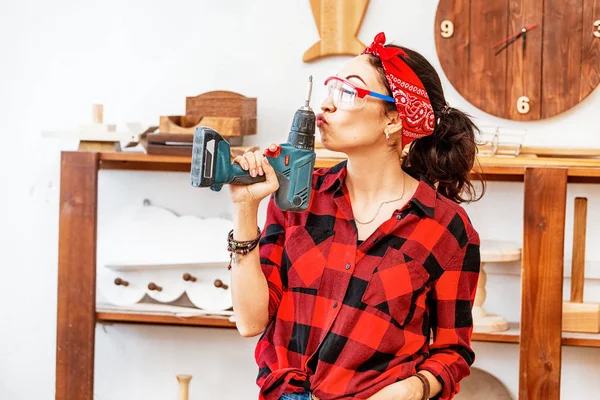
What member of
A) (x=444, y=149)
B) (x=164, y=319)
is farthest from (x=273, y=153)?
(x=164, y=319)

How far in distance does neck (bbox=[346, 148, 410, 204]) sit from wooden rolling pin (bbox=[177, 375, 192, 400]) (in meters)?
1.44

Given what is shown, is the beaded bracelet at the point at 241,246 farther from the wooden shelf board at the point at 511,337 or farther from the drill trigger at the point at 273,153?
the wooden shelf board at the point at 511,337

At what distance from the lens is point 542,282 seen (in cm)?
271

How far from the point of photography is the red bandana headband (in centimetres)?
181

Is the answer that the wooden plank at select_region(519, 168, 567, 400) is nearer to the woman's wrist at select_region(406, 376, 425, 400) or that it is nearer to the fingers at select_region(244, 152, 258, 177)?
the woman's wrist at select_region(406, 376, 425, 400)

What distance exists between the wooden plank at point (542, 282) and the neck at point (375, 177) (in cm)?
93

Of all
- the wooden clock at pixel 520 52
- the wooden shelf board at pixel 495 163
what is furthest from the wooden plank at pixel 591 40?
the wooden shelf board at pixel 495 163

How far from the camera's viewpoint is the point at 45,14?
10.8 ft

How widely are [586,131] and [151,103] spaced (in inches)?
58.3

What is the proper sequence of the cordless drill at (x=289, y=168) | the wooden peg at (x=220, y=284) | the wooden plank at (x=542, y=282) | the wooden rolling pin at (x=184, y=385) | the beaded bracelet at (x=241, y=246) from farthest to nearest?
the wooden rolling pin at (x=184, y=385) < the wooden peg at (x=220, y=284) < the wooden plank at (x=542, y=282) < the beaded bracelet at (x=241, y=246) < the cordless drill at (x=289, y=168)

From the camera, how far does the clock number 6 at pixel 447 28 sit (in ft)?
10.0

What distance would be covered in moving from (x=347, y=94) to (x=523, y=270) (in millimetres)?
1153

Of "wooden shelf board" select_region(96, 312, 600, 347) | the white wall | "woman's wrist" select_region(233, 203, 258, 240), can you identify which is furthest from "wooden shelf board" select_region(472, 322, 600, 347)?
"woman's wrist" select_region(233, 203, 258, 240)

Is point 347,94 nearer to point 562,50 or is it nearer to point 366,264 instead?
point 366,264
